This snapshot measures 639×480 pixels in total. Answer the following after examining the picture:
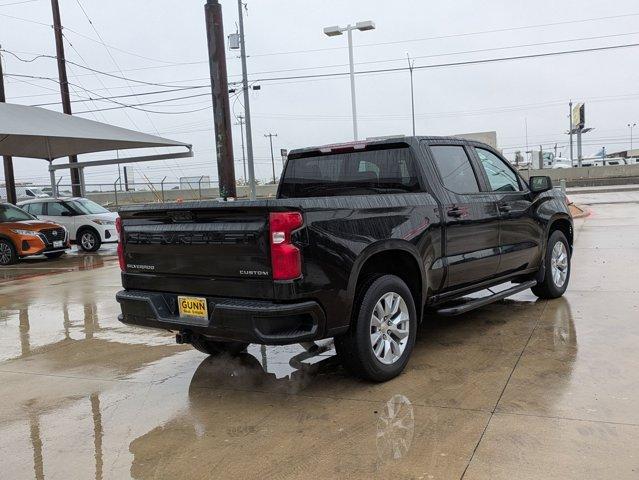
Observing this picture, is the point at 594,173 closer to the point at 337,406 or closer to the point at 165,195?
the point at 165,195

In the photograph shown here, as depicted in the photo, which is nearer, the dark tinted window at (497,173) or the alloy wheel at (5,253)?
the dark tinted window at (497,173)

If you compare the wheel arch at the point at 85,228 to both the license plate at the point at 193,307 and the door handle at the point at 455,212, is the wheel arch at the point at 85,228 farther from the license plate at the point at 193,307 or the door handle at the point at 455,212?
the door handle at the point at 455,212

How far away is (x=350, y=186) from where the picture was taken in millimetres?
5418

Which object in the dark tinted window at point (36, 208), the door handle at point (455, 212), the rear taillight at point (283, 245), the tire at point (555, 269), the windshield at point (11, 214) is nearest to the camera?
the rear taillight at point (283, 245)

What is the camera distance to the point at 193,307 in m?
4.39

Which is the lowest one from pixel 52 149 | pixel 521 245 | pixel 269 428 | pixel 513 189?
pixel 269 428

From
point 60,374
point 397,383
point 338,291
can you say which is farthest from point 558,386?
point 60,374

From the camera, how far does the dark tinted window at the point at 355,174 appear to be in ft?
17.1

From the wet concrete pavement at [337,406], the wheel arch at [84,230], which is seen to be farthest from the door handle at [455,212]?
the wheel arch at [84,230]

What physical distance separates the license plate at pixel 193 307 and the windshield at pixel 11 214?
42.2ft

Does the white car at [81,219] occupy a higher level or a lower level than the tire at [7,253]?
higher

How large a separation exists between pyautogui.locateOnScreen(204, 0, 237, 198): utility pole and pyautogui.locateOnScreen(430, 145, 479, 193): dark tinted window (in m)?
8.37

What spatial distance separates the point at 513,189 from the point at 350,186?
2057 millimetres

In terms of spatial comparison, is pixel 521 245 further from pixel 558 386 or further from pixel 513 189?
pixel 558 386
